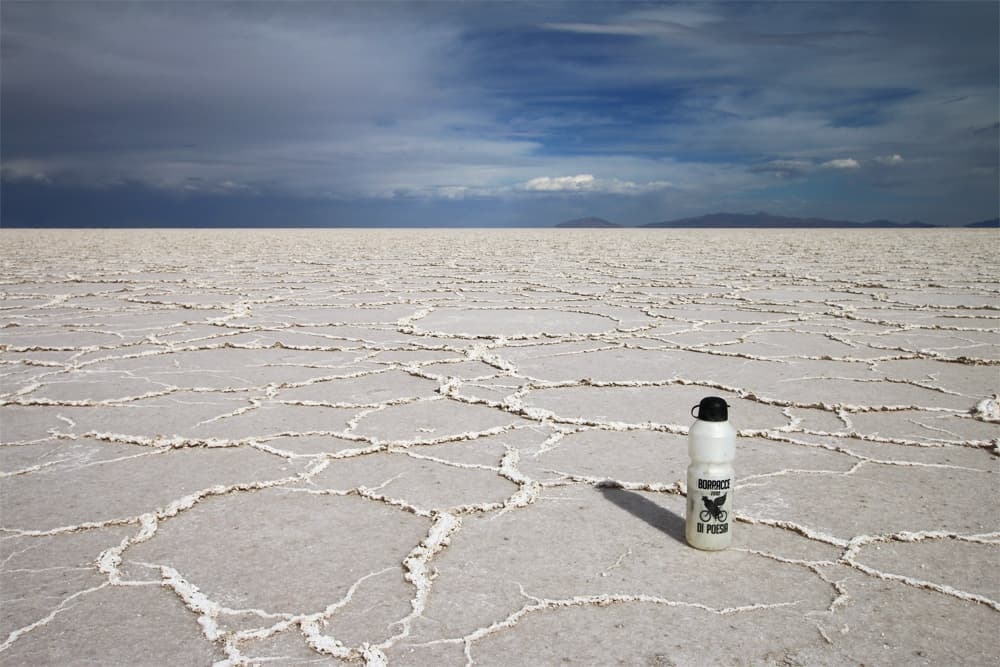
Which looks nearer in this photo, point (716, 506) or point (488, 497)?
point (716, 506)

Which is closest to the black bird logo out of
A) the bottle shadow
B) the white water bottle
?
the white water bottle

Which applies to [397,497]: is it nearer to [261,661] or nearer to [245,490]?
[245,490]

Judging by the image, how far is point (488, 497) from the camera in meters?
1.77

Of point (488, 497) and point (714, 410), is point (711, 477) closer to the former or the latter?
point (714, 410)

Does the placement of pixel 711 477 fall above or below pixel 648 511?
above

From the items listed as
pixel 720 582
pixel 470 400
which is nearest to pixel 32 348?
pixel 470 400

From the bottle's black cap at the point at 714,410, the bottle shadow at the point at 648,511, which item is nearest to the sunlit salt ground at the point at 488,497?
the bottle shadow at the point at 648,511

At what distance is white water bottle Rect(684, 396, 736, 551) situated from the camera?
1.40 meters

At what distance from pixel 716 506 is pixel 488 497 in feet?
1.72

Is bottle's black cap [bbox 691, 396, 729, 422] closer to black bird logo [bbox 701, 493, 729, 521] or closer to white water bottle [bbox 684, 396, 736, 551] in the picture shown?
white water bottle [bbox 684, 396, 736, 551]

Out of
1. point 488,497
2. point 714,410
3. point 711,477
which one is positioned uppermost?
point 714,410

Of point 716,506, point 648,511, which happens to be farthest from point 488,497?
point 716,506

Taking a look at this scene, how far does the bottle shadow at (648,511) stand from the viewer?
1.59 m

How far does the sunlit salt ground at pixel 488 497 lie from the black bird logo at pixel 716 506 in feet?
0.26
